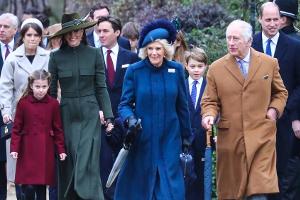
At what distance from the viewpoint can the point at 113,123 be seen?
43.2ft

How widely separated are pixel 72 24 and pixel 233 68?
1980 millimetres

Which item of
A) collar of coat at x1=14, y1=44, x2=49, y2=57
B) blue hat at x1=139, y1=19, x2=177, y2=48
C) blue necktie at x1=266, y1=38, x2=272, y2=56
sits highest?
blue hat at x1=139, y1=19, x2=177, y2=48

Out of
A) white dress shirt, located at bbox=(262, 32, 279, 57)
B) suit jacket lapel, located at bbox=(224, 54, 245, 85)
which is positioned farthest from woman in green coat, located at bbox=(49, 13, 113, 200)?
white dress shirt, located at bbox=(262, 32, 279, 57)

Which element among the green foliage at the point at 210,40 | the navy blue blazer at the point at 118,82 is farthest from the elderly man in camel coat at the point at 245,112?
the green foliage at the point at 210,40

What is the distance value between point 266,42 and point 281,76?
17.3 inches

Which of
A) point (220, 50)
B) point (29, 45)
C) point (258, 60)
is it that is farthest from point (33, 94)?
point (220, 50)

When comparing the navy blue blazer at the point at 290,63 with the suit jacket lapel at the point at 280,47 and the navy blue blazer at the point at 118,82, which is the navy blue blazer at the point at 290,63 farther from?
the navy blue blazer at the point at 118,82

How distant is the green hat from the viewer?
1320 cm

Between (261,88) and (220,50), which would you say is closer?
(261,88)

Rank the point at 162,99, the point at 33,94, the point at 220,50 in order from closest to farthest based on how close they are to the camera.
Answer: the point at 162,99 → the point at 33,94 → the point at 220,50

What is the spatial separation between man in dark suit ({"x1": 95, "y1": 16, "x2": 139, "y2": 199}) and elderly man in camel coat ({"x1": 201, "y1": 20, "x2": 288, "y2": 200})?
215 centimetres

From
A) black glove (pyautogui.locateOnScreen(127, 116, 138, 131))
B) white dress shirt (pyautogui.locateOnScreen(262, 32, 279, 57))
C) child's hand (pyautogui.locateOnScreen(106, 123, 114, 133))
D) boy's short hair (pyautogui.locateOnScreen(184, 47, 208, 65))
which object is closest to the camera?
black glove (pyautogui.locateOnScreen(127, 116, 138, 131))

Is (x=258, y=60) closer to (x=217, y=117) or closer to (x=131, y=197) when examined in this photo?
(x=217, y=117)

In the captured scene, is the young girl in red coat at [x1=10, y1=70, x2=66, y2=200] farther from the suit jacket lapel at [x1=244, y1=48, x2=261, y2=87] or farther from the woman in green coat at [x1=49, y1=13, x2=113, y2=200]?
the suit jacket lapel at [x1=244, y1=48, x2=261, y2=87]
